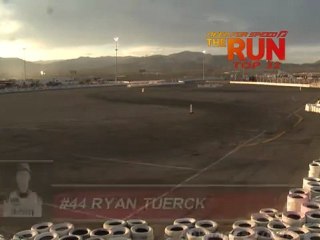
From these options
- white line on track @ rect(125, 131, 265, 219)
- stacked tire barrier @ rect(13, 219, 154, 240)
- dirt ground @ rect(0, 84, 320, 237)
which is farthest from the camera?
dirt ground @ rect(0, 84, 320, 237)

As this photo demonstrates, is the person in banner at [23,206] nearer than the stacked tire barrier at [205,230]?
No

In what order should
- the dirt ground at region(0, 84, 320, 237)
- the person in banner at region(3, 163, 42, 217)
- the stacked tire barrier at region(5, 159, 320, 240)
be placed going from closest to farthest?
the stacked tire barrier at region(5, 159, 320, 240) < the person in banner at region(3, 163, 42, 217) < the dirt ground at region(0, 84, 320, 237)

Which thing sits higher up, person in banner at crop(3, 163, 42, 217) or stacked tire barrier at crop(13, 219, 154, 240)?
stacked tire barrier at crop(13, 219, 154, 240)

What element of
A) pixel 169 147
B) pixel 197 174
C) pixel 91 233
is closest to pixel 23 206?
pixel 91 233

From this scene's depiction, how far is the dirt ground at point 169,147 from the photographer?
16.1 meters

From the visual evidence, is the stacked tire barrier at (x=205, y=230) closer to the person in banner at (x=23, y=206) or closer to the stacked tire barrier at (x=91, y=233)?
the stacked tire barrier at (x=91, y=233)

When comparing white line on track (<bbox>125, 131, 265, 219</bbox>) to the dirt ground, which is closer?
white line on track (<bbox>125, 131, 265, 219</bbox>)

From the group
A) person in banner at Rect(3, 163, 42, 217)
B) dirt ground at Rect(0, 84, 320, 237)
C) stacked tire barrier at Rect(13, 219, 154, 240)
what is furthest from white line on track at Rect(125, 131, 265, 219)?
stacked tire barrier at Rect(13, 219, 154, 240)

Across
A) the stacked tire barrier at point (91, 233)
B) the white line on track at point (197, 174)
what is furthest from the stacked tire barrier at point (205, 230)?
the white line on track at point (197, 174)

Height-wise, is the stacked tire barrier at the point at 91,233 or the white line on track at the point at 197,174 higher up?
the stacked tire barrier at the point at 91,233

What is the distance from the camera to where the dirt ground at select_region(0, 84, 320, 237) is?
1609cm

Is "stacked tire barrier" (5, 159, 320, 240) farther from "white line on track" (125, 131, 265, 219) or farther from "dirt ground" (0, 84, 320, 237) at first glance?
"white line on track" (125, 131, 265, 219)

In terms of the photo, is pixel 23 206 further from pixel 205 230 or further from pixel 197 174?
pixel 197 174

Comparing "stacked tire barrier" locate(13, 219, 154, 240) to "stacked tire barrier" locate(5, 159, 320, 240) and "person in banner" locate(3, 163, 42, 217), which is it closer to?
"stacked tire barrier" locate(5, 159, 320, 240)
